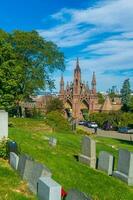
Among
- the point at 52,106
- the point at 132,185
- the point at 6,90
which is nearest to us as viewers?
the point at 132,185

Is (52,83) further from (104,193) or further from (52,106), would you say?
(104,193)

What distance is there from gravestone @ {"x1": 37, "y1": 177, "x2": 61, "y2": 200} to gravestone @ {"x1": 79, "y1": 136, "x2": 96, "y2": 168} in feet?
23.8

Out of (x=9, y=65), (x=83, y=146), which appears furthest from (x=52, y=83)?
(x=83, y=146)

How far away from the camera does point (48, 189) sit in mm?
10188

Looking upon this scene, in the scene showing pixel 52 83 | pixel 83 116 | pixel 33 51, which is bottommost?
pixel 83 116

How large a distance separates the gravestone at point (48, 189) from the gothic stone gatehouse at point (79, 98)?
101 m

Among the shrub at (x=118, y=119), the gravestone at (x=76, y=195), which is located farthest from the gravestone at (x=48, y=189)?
the shrub at (x=118, y=119)

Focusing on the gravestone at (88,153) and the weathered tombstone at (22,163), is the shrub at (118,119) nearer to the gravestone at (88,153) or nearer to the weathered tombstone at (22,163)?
the gravestone at (88,153)

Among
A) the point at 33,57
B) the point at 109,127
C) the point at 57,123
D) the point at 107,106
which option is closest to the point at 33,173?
the point at 57,123

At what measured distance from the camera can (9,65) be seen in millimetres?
46156

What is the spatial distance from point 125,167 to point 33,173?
181 inches

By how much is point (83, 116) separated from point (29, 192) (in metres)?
101

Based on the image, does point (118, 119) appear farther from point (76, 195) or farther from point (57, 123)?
point (76, 195)

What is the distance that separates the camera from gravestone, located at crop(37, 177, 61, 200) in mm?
10102
